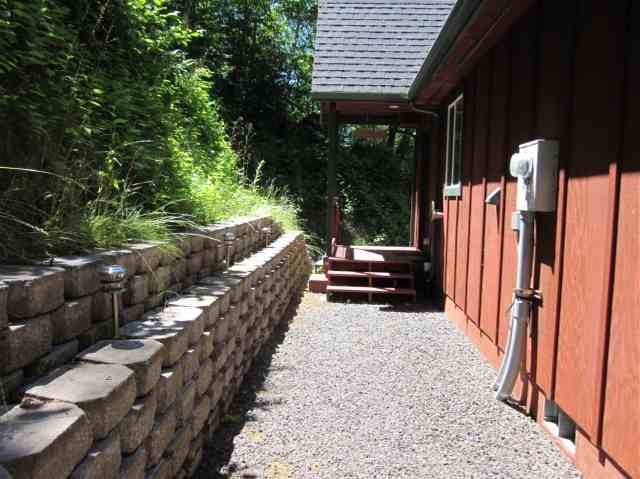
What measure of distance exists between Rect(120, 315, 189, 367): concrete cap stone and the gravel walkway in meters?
0.73

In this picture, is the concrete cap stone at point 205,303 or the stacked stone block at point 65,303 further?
the concrete cap stone at point 205,303

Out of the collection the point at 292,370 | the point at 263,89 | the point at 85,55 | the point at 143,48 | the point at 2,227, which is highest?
the point at 263,89

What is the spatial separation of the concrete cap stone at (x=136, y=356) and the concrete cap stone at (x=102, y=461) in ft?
0.86

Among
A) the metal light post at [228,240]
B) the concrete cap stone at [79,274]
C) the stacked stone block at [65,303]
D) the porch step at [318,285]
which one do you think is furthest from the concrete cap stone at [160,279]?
the porch step at [318,285]

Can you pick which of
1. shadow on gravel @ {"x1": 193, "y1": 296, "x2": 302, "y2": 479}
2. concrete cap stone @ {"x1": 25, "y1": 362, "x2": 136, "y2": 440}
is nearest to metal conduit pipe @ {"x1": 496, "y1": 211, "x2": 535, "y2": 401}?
shadow on gravel @ {"x1": 193, "y1": 296, "x2": 302, "y2": 479}

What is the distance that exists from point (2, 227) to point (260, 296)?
9.06ft

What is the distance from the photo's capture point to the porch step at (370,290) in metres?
6.76

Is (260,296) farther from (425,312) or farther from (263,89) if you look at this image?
(263,89)

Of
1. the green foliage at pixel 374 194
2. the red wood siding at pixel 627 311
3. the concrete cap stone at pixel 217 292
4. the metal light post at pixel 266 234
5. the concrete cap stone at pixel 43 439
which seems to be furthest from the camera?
the green foliage at pixel 374 194

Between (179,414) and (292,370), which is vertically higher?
(179,414)

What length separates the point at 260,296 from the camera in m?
4.72

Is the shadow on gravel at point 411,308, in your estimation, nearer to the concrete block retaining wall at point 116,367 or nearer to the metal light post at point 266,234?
the metal light post at point 266,234

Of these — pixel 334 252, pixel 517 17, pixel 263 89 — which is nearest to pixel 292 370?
pixel 517 17

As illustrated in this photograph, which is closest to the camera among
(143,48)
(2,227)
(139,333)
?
(2,227)
